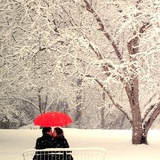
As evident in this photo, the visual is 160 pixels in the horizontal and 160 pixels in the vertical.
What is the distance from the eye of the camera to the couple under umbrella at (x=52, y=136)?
6234mm

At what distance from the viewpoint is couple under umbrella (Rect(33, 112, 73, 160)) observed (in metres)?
6.23

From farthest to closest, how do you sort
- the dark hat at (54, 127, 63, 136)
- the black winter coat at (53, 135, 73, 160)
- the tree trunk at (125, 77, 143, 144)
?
the tree trunk at (125, 77, 143, 144), the dark hat at (54, 127, 63, 136), the black winter coat at (53, 135, 73, 160)

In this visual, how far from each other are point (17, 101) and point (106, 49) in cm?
1552

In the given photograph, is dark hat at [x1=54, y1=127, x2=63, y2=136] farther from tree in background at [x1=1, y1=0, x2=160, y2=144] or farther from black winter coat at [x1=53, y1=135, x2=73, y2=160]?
tree in background at [x1=1, y1=0, x2=160, y2=144]

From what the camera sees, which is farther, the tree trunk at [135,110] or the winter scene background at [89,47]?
the tree trunk at [135,110]

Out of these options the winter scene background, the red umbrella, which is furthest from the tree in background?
the red umbrella

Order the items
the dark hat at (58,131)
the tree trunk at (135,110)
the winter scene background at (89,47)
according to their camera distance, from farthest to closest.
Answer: the tree trunk at (135,110) → the winter scene background at (89,47) → the dark hat at (58,131)

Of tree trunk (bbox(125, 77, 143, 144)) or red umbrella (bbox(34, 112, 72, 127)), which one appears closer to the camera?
red umbrella (bbox(34, 112, 72, 127))

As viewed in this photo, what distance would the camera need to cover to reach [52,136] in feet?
A: 22.2

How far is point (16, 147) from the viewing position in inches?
566

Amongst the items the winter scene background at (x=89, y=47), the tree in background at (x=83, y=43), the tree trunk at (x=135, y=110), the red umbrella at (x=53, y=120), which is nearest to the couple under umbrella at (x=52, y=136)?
the red umbrella at (x=53, y=120)

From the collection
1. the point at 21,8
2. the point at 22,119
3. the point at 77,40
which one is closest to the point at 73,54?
the point at 77,40

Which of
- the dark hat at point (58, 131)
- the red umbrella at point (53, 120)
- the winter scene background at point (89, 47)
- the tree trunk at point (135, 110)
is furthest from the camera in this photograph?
the tree trunk at point (135, 110)

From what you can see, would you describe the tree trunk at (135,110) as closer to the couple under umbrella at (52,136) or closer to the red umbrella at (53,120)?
the couple under umbrella at (52,136)
